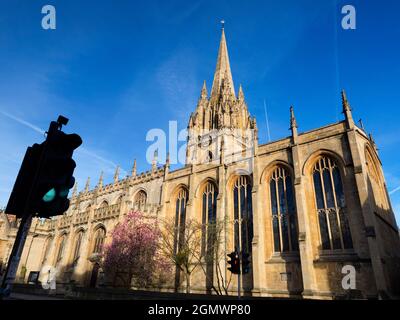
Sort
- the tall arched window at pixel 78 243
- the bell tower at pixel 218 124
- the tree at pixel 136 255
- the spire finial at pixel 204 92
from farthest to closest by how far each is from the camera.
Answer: the spire finial at pixel 204 92 < the bell tower at pixel 218 124 < the tall arched window at pixel 78 243 < the tree at pixel 136 255

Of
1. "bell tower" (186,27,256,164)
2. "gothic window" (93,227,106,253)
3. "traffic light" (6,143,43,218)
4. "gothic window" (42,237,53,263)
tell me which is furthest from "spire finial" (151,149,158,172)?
"traffic light" (6,143,43,218)

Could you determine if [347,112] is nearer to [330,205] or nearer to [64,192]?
[330,205]

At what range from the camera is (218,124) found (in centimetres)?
4088

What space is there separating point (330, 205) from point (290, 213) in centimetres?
303

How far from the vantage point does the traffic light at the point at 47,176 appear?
9.14 ft

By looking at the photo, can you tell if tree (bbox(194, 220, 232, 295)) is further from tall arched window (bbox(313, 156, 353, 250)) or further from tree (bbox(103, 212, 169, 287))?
tall arched window (bbox(313, 156, 353, 250))

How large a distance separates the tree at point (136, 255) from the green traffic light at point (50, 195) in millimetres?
22184

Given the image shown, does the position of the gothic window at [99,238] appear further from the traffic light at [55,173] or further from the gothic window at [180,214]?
the traffic light at [55,173]

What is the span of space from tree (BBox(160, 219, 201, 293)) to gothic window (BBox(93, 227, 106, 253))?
7.59 meters

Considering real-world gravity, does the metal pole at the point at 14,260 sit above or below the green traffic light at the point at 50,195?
below

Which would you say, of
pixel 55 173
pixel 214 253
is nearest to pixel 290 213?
pixel 214 253

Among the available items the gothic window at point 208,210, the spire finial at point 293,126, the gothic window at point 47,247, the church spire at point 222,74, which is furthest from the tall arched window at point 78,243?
the church spire at point 222,74
